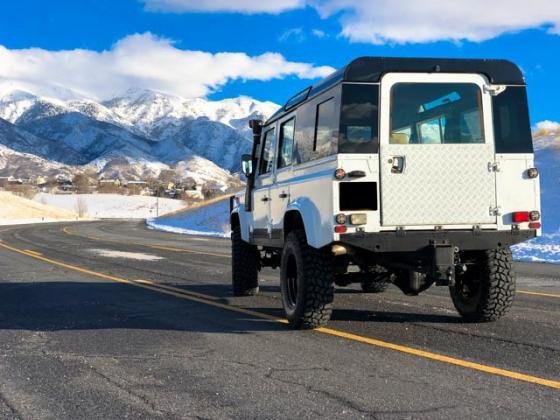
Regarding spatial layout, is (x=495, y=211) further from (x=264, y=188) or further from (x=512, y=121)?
(x=264, y=188)

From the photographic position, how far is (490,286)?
667 centimetres

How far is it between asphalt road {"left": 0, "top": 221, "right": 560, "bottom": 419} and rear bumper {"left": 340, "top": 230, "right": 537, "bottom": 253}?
0.91 m

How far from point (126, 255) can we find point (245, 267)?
9.66 m

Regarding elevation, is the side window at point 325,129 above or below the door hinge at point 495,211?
above

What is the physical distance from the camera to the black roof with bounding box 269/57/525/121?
6.03 meters

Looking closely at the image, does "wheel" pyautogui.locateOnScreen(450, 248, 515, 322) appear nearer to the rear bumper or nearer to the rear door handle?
the rear bumper

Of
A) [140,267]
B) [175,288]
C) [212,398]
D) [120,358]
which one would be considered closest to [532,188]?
[212,398]

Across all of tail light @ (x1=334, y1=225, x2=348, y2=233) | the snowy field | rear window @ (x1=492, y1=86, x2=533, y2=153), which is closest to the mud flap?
tail light @ (x1=334, y1=225, x2=348, y2=233)

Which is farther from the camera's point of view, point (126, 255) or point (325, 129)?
point (126, 255)

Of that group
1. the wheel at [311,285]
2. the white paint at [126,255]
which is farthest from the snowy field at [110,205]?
the wheel at [311,285]

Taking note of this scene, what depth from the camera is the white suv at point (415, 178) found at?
5988 millimetres

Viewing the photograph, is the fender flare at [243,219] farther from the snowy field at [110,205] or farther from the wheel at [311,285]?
the snowy field at [110,205]

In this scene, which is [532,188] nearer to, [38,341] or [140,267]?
[38,341]

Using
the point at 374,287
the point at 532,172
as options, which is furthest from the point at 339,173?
the point at 374,287
